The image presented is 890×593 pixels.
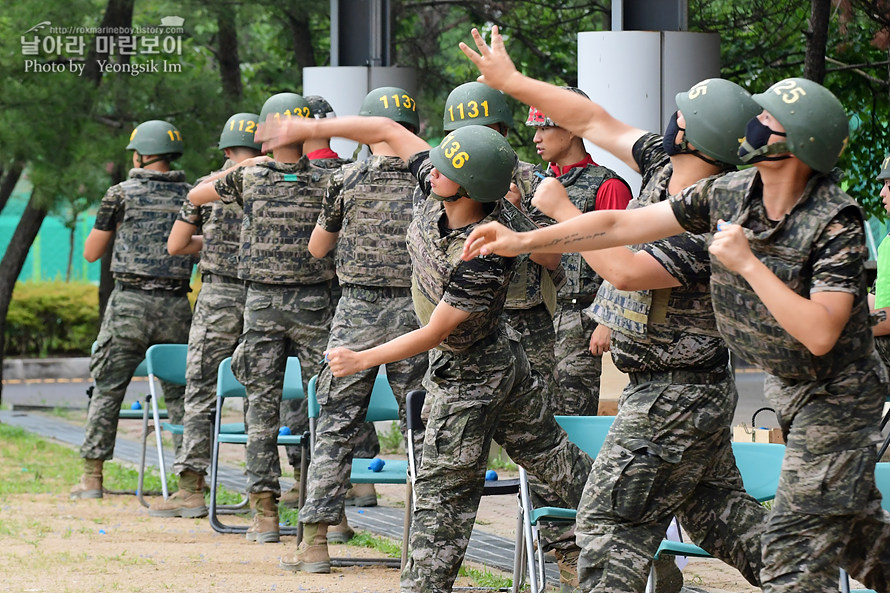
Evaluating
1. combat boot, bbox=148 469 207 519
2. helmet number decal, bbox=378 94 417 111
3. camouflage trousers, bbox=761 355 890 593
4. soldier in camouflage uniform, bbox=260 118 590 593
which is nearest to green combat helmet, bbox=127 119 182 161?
combat boot, bbox=148 469 207 519

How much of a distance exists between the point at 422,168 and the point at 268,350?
256 centimetres

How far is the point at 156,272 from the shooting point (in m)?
9.25

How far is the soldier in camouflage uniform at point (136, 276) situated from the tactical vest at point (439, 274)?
4389 millimetres

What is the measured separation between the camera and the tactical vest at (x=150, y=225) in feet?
30.2

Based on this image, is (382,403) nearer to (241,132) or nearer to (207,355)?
(207,355)

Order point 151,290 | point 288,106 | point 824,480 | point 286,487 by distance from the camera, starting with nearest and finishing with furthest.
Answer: point 824,480, point 288,106, point 151,290, point 286,487

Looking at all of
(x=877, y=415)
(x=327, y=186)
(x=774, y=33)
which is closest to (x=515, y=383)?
(x=877, y=415)

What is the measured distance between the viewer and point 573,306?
6934 mm

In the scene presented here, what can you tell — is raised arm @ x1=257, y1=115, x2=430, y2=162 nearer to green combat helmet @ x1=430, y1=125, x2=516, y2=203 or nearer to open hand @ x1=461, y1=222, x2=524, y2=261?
green combat helmet @ x1=430, y1=125, x2=516, y2=203

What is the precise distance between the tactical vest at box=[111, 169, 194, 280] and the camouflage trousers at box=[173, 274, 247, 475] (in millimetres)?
730

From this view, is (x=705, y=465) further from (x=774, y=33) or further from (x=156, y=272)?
(x=774, y=33)

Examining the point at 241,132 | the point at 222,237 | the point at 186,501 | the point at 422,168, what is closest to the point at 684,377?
the point at 422,168

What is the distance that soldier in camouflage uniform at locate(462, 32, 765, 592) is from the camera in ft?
14.1

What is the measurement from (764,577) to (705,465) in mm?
584
